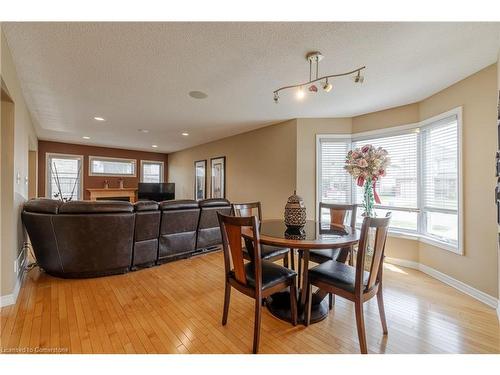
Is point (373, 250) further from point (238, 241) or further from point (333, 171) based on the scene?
point (333, 171)

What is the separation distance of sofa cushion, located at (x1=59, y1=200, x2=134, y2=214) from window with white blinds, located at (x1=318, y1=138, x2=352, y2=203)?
3.16 meters

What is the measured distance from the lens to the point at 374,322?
1919 millimetres

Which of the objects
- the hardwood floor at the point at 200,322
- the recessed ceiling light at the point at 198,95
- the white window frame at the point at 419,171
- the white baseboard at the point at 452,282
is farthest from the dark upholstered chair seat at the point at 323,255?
the recessed ceiling light at the point at 198,95

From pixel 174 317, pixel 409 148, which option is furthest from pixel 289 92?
pixel 174 317

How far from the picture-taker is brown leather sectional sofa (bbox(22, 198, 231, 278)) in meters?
2.59

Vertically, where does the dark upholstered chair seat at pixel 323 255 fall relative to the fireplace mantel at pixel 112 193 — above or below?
below

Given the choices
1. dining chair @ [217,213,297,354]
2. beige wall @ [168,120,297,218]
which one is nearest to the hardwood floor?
dining chair @ [217,213,297,354]

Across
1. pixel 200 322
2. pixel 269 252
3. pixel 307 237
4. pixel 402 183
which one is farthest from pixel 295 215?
pixel 402 183

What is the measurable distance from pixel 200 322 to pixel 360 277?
54.4 inches

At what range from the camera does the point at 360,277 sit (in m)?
1.51

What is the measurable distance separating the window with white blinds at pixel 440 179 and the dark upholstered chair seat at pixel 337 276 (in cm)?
189

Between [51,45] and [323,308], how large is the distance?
345 cm

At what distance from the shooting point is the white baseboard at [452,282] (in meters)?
2.21

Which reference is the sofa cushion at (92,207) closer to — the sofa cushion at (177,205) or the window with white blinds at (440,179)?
the sofa cushion at (177,205)
